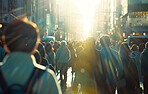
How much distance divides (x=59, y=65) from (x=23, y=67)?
9765 mm

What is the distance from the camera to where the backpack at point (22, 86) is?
1952 mm

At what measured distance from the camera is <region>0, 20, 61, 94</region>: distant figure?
1.99 m

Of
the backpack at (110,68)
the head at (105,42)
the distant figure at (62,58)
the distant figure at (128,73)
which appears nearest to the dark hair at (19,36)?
the backpack at (110,68)

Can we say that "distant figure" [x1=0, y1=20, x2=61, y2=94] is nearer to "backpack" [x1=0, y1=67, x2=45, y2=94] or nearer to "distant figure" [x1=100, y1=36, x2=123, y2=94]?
"backpack" [x1=0, y1=67, x2=45, y2=94]

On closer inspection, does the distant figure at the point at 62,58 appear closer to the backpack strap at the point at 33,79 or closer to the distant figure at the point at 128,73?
the distant figure at the point at 128,73

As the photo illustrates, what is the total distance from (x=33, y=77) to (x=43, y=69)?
123 millimetres

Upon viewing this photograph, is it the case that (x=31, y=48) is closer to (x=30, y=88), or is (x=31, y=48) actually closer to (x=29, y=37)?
(x=29, y=37)

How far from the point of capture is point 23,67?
2016 millimetres

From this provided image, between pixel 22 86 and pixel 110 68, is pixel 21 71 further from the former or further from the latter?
pixel 110 68

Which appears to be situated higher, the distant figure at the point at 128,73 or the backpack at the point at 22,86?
the backpack at the point at 22,86

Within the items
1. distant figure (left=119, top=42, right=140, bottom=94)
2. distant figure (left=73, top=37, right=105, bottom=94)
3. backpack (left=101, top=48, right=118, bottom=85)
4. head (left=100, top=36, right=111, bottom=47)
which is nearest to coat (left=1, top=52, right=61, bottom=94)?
backpack (left=101, top=48, right=118, bottom=85)

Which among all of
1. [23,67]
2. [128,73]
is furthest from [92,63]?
[23,67]

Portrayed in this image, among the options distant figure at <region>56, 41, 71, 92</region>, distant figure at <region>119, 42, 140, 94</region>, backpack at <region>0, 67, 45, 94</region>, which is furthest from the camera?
distant figure at <region>56, 41, 71, 92</region>

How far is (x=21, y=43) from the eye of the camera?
2.15 metres
